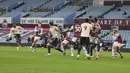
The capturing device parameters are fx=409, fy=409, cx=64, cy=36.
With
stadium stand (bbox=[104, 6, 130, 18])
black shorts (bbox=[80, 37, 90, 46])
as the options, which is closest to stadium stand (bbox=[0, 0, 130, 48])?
stadium stand (bbox=[104, 6, 130, 18])

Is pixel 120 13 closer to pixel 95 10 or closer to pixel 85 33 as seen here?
pixel 95 10

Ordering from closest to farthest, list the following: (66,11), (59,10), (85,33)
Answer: (85,33), (66,11), (59,10)

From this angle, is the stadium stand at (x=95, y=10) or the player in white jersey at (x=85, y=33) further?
the stadium stand at (x=95, y=10)

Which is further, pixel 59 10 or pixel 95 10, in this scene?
pixel 59 10

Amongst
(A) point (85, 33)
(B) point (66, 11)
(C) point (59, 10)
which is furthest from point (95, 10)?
(A) point (85, 33)

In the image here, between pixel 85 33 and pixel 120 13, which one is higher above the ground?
pixel 120 13

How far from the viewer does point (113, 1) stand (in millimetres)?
51531

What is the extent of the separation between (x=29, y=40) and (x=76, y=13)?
7.74 meters

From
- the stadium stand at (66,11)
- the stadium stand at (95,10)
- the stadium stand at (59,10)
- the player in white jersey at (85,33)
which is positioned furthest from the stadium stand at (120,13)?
the player in white jersey at (85,33)

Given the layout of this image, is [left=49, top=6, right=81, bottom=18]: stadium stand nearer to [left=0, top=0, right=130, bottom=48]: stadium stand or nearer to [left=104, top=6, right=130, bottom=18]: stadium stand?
[left=0, top=0, right=130, bottom=48]: stadium stand

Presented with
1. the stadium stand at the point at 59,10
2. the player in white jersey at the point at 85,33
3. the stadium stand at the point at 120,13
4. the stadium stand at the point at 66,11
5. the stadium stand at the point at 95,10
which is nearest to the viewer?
the player in white jersey at the point at 85,33

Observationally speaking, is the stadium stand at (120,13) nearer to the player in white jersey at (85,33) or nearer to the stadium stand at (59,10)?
the stadium stand at (59,10)

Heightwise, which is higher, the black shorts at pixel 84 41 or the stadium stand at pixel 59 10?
the stadium stand at pixel 59 10

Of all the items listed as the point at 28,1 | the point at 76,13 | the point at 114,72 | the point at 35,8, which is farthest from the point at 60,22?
the point at 114,72
